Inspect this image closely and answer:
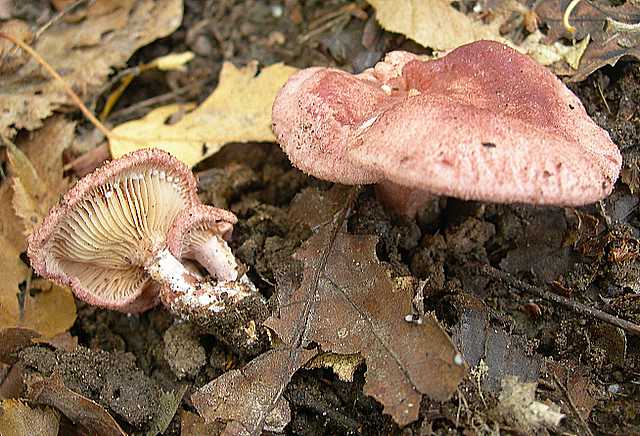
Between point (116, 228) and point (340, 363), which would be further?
point (116, 228)

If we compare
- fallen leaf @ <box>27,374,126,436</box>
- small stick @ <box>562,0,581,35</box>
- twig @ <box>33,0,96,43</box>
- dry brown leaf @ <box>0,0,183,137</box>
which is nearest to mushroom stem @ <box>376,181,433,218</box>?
small stick @ <box>562,0,581,35</box>

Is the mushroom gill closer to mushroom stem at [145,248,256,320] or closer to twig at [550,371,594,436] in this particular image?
mushroom stem at [145,248,256,320]

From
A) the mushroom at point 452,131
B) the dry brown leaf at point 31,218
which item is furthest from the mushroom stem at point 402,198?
the dry brown leaf at point 31,218

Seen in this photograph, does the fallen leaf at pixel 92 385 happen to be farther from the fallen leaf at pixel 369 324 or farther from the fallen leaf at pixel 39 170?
the fallen leaf at pixel 39 170

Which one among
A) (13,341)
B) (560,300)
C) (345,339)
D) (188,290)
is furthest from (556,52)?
(13,341)

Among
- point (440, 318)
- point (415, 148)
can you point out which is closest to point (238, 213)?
point (440, 318)

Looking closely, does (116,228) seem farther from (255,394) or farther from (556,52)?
(556,52)

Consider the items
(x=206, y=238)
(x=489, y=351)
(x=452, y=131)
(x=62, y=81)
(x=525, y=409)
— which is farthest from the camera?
(x=62, y=81)
